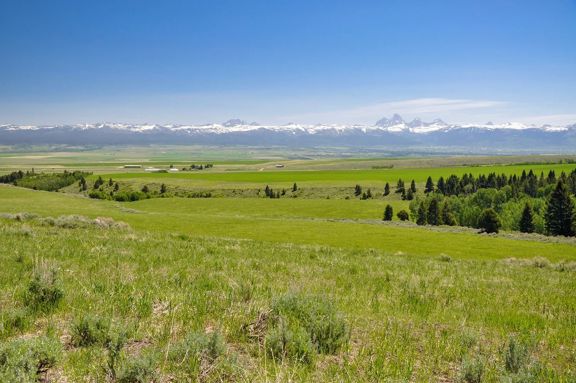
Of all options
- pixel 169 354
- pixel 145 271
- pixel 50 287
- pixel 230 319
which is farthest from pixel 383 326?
pixel 145 271

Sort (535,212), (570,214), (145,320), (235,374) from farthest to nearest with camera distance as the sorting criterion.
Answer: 1. (535,212)
2. (570,214)
3. (145,320)
4. (235,374)

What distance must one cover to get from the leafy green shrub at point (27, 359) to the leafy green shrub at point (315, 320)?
3.03 metres

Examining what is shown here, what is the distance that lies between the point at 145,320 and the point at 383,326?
4.17 meters

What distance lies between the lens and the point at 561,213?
101 m

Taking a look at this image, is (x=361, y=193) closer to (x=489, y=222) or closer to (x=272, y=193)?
(x=272, y=193)

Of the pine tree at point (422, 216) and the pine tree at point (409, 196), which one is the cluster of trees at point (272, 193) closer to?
the pine tree at point (409, 196)

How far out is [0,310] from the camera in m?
6.93

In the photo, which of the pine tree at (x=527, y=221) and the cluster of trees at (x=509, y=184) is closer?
the pine tree at (x=527, y=221)

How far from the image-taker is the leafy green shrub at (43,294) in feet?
24.1

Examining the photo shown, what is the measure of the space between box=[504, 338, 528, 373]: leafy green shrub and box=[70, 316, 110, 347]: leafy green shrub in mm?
5712

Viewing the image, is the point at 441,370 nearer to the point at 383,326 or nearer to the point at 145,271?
the point at 383,326

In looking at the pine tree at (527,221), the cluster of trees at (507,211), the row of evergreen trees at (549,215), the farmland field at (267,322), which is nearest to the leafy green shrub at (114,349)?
the farmland field at (267,322)

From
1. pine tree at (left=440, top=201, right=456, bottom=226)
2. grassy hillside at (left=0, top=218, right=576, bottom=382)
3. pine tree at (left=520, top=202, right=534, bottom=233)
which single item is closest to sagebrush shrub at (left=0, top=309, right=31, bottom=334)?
grassy hillside at (left=0, top=218, right=576, bottom=382)

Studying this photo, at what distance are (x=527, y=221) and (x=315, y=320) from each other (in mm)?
112721
